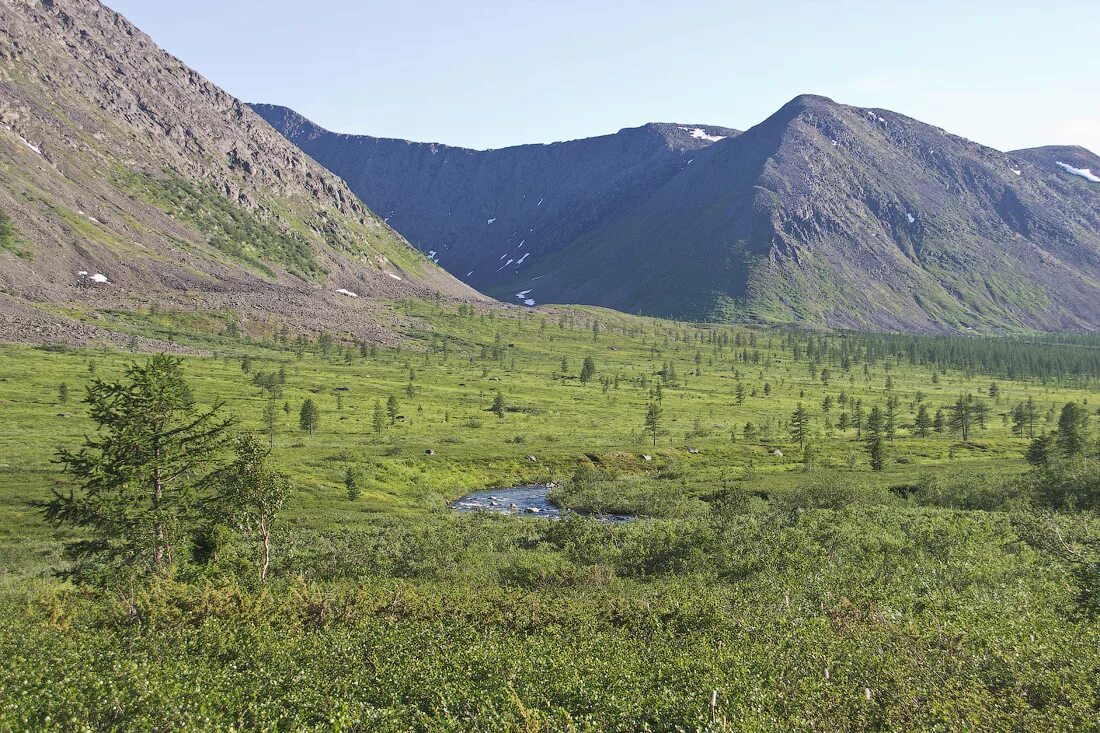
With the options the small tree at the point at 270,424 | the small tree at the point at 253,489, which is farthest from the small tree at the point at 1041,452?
the small tree at the point at 270,424

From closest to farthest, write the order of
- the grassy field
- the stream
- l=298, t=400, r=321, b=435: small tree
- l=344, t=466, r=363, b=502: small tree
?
the grassy field < l=344, t=466, r=363, b=502: small tree < the stream < l=298, t=400, r=321, b=435: small tree

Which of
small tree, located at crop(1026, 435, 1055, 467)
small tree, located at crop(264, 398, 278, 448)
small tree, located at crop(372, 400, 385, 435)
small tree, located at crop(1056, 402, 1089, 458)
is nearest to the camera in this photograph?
small tree, located at crop(1026, 435, 1055, 467)

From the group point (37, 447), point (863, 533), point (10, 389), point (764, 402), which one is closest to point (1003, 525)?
point (863, 533)

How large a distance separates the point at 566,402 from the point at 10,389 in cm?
11566

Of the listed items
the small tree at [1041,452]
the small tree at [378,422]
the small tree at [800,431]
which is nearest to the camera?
the small tree at [1041,452]

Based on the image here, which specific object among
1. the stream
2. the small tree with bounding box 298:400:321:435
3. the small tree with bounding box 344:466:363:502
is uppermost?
the small tree with bounding box 298:400:321:435

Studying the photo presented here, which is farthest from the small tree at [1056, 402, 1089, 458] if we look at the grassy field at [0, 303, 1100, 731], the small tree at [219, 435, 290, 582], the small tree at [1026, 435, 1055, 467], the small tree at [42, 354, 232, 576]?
the small tree at [42, 354, 232, 576]

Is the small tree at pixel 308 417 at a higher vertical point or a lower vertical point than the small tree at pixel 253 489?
lower

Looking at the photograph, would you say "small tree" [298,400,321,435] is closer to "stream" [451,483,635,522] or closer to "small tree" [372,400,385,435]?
"small tree" [372,400,385,435]

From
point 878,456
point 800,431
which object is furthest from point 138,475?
point 800,431

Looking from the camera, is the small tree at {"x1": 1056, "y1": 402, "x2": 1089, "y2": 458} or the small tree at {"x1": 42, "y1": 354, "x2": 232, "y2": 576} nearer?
the small tree at {"x1": 42, "y1": 354, "x2": 232, "y2": 576}

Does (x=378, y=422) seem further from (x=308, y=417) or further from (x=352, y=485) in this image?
(x=352, y=485)

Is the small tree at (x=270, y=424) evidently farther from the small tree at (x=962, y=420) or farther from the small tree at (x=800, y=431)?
the small tree at (x=962, y=420)

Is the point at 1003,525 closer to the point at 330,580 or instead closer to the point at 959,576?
the point at 959,576
